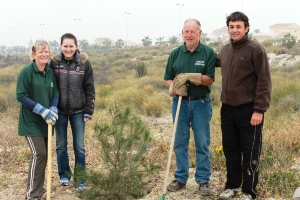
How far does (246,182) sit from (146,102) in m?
6.90

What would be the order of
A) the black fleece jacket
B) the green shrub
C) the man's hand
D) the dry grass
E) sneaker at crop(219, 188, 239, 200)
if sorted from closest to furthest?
the man's hand, sneaker at crop(219, 188, 239, 200), the black fleece jacket, the dry grass, the green shrub

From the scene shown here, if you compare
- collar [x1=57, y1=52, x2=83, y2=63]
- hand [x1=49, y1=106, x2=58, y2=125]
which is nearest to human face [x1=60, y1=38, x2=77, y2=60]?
collar [x1=57, y1=52, x2=83, y2=63]

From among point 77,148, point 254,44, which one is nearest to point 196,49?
point 254,44

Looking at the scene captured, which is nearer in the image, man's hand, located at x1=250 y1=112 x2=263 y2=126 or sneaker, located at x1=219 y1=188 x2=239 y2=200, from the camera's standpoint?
man's hand, located at x1=250 y1=112 x2=263 y2=126

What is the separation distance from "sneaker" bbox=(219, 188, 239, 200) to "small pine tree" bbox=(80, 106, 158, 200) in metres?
0.87

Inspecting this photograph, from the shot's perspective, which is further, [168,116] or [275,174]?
[168,116]

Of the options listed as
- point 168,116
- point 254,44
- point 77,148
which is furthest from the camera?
point 168,116

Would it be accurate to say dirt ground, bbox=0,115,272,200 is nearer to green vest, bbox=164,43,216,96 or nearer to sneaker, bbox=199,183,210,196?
sneaker, bbox=199,183,210,196

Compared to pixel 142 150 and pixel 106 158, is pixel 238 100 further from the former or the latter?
pixel 106 158

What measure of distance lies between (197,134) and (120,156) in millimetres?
951

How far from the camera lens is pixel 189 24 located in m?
4.05

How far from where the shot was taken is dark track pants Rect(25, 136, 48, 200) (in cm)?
398

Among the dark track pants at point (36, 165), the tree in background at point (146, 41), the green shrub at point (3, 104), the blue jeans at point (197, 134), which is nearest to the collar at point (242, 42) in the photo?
the blue jeans at point (197, 134)

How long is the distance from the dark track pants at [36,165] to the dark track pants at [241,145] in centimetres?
210
